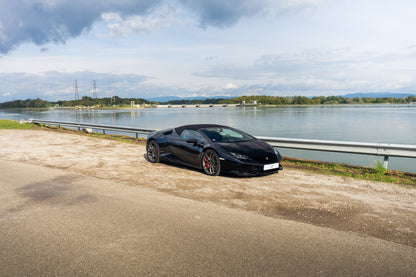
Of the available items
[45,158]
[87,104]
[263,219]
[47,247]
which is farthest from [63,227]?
[87,104]

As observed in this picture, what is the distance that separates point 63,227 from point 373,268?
390 cm

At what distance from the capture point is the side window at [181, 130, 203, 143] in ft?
25.9

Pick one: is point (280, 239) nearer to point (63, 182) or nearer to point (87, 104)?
point (63, 182)

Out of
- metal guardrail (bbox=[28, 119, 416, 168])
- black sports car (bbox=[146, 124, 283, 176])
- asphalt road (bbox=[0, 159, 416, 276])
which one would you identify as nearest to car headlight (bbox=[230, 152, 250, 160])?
black sports car (bbox=[146, 124, 283, 176])

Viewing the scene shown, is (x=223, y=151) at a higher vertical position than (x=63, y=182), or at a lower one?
higher

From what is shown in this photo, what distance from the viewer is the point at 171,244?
139 inches

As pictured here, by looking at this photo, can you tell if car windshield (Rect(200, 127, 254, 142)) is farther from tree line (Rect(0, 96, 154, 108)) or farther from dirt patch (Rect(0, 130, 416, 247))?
tree line (Rect(0, 96, 154, 108))

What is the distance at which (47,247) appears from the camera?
346 centimetres

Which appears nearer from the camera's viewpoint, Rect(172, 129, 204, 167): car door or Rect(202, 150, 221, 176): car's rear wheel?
Rect(202, 150, 221, 176): car's rear wheel

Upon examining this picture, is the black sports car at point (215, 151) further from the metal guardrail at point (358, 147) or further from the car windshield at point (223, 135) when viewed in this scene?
the metal guardrail at point (358, 147)

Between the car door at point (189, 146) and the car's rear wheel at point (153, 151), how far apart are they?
35.5 inches

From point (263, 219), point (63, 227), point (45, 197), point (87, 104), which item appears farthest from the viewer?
point (87, 104)

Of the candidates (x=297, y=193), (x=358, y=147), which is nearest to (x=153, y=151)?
(x=297, y=193)

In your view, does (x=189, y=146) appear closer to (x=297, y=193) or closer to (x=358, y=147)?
(x=297, y=193)
